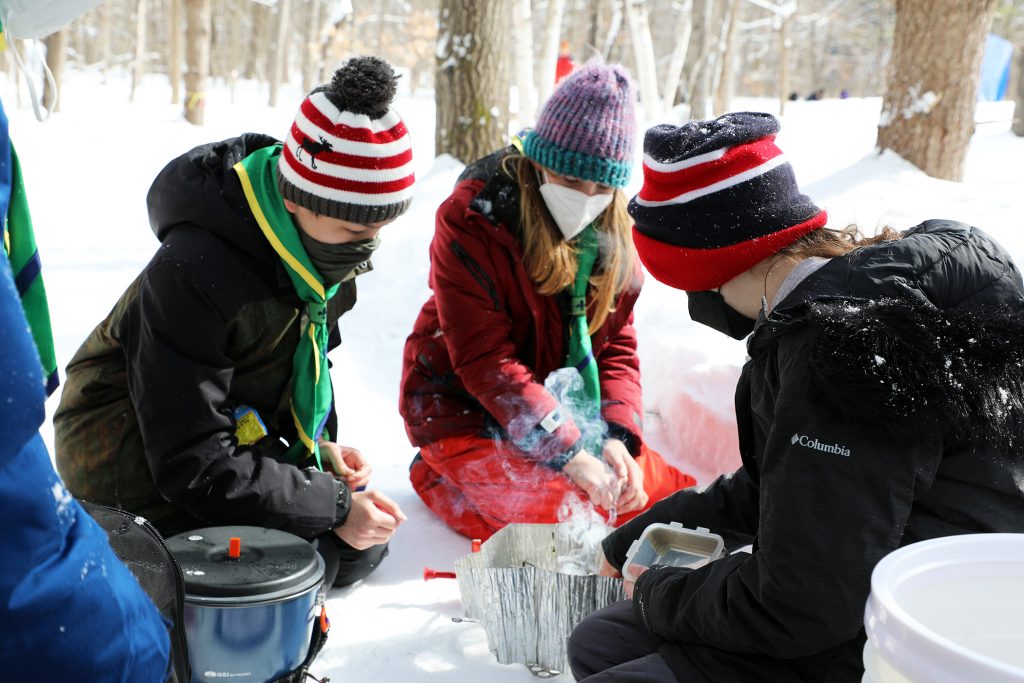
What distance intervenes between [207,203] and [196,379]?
0.47 m

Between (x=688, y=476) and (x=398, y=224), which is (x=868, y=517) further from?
(x=398, y=224)

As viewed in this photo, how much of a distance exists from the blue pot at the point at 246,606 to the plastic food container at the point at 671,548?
2.26ft

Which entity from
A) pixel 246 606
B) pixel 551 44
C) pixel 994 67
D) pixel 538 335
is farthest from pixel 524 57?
pixel 994 67

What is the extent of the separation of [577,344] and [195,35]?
1493 cm

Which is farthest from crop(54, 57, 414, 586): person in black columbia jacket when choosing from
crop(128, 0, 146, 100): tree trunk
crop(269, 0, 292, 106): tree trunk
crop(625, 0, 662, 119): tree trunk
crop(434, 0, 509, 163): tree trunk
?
crop(128, 0, 146, 100): tree trunk

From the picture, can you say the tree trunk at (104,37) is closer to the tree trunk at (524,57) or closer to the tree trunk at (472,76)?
the tree trunk at (524,57)

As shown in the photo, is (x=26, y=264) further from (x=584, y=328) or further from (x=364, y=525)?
(x=584, y=328)

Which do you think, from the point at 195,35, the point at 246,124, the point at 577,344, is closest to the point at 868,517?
the point at 577,344

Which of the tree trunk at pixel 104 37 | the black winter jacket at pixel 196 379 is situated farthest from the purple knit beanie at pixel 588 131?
the tree trunk at pixel 104 37

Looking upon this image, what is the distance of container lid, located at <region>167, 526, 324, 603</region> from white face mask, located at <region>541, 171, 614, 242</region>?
4.37 ft

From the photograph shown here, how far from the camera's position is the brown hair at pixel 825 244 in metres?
1.78

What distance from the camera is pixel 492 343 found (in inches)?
115

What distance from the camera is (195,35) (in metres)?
15.9

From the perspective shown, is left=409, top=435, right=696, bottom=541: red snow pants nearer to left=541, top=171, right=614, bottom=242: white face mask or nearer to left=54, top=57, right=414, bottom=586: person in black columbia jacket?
left=54, top=57, right=414, bottom=586: person in black columbia jacket
